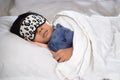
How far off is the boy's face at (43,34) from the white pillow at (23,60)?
83mm

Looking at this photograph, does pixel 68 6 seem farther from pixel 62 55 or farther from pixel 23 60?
pixel 23 60

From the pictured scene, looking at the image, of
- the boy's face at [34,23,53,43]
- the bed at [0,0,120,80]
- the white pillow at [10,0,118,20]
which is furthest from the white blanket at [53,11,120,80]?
the white pillow at [10,0,118,20]

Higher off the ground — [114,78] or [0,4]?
[0,4]

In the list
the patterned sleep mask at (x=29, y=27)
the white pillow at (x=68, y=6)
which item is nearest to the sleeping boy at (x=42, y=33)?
the patterned sleep mask at (x=29, y=27)

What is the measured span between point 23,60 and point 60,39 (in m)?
0.26

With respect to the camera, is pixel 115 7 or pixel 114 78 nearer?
pixel 114 78

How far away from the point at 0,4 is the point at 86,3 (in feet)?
Answer: 2.09

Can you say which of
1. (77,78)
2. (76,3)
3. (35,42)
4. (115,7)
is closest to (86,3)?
(76,3)

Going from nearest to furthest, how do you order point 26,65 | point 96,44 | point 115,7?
point 26,65
point 96,44
point 115,7

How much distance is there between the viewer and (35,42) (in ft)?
4.17

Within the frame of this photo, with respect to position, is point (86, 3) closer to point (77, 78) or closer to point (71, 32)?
point (71, 32)

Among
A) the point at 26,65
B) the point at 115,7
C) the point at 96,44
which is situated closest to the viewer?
the point at 26,65

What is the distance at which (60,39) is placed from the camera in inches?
50.3

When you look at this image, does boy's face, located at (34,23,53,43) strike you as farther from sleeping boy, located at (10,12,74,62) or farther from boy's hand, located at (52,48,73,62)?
boy's hand, located at (52,48,73,62)
